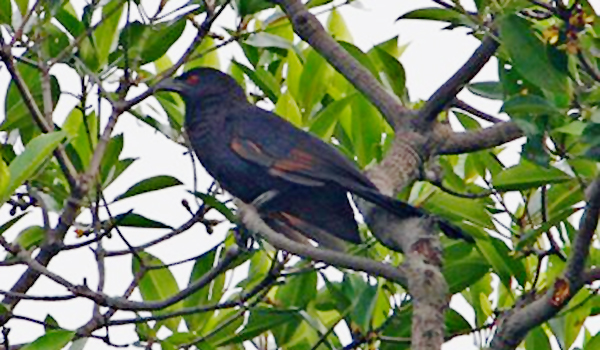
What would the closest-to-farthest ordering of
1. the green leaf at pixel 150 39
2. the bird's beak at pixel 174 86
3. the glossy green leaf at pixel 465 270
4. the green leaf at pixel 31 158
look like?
the green leaf at pixel 31 158
the glossy green leaf at pixel 465 270
the green leaf at pixel 150 39
the bird's beak at pixel 174 86

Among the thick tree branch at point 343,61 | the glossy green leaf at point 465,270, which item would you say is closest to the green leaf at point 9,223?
the thick tree branch at point 343,61

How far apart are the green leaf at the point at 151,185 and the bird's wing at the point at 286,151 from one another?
37 cm

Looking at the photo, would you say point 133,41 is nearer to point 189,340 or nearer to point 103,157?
point 103,157

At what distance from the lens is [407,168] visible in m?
2.99

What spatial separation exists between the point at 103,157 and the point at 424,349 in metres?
1.38

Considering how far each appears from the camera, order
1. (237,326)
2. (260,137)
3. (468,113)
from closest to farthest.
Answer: (468,113), (237,326), (260,137)

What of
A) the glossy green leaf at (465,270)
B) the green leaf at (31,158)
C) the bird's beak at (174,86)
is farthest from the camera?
the bird's beak at (174,86)

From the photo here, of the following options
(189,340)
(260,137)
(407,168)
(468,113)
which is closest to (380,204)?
(407,168)

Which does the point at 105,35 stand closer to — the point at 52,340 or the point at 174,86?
the point at 174,86

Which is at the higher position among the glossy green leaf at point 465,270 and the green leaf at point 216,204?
the green leaf at point 216,204

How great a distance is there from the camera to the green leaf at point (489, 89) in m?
2.76

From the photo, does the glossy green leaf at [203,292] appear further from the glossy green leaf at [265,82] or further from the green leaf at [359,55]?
the green leaf at [359,55]

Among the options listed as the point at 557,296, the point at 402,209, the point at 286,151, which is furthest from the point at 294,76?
the point at 557,296

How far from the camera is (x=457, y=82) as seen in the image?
9.66 ft
